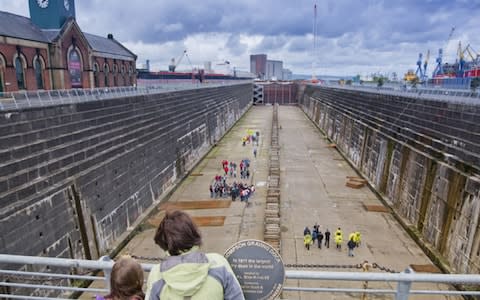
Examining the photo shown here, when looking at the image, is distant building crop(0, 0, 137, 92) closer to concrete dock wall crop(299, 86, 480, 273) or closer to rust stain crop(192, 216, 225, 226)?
rust stain crop(192, 216, 225, 226)

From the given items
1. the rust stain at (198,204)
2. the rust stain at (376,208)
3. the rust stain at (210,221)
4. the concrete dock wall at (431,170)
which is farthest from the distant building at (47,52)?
the concrete dock wall at (431,170)

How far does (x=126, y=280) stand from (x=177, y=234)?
2.24 feet

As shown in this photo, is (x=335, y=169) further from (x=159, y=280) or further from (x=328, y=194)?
(x=159, y=280)

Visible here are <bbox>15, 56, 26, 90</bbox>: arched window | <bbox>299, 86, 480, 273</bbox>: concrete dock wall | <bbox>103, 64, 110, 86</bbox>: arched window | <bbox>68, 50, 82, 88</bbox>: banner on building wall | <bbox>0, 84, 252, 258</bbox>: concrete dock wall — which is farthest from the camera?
<bbox>103, 64, 110, 86</bbox>: arched window

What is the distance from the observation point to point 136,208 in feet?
68.1

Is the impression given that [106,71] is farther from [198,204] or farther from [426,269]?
[426,269]

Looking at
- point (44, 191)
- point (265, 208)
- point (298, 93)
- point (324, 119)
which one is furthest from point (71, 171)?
point (298, 93)

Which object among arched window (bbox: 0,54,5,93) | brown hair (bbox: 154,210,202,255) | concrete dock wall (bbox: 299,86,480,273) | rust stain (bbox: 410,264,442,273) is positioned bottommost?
rust stain (bbox: 410,264,442,273)

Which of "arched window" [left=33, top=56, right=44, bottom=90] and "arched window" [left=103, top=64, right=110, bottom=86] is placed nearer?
"arched window" [left=33, top=56, right=44, bottom=90]

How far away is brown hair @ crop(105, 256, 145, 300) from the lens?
9.95ft

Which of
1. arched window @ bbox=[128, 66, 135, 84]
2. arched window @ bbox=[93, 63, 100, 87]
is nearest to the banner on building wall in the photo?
arched window @ bbox=[93, 63, 100, 87]

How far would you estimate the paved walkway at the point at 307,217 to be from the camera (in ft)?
55.7

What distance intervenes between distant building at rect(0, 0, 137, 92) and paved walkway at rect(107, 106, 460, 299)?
19.9m

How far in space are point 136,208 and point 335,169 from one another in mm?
20666
